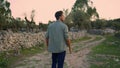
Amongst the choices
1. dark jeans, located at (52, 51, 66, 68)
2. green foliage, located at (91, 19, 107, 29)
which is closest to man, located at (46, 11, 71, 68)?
dark jeans, located at (52, 51, 66, 68)

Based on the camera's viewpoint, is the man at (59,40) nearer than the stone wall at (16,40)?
Yes

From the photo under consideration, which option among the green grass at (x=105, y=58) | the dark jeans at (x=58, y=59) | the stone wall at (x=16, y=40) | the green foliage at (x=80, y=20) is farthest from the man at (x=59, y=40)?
the green foliage at (x=80, y=20)

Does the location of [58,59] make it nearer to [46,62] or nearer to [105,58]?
[46,62]

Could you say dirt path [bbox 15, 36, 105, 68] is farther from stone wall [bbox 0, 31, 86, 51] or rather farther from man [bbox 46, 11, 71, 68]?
man [bbox 46, 11, 71, 68]

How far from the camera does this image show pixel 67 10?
291 ft

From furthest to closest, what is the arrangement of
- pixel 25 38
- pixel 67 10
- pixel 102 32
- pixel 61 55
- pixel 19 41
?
pixel 67 10
pixel 102 32
pixel 25 38
pixel 19 41
pixel 61 55

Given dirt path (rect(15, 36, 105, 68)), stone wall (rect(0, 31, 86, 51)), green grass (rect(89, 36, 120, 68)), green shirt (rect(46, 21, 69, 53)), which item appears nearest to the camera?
green shirt (rect(46, 21, 69, 53))

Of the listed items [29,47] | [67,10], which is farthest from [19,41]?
[67,10]

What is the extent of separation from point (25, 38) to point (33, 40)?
247 centimetres

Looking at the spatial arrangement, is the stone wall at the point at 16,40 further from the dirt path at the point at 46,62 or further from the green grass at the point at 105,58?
the green grass at the point at 105,58

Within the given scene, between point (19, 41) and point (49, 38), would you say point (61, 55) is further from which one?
point (19, 41)

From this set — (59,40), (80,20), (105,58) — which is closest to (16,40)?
(105,58)

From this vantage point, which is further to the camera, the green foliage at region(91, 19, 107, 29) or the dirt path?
the green foliage at region(91, 19, 107, 29)

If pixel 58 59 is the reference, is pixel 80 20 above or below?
above
